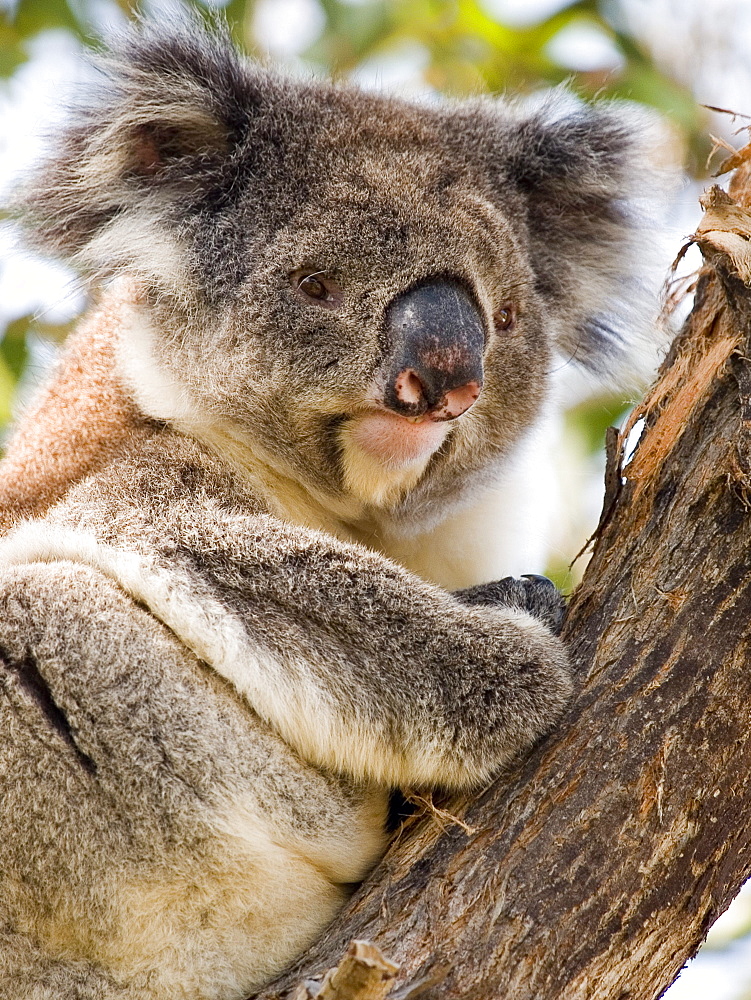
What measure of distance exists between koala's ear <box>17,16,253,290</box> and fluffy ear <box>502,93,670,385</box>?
3.09ft

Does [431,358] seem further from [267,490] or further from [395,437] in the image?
[267,490]

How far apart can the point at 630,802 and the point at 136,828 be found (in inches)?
41.6

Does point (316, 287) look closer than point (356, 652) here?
No

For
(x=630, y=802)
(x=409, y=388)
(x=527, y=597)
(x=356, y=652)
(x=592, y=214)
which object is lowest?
(x=356, y=652)

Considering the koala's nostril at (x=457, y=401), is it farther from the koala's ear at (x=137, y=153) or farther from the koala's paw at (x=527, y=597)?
the koala's ear at (x=137, y=153)

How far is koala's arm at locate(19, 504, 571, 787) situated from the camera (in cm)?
251

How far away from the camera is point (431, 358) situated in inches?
109

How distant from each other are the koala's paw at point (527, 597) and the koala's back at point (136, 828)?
692mm

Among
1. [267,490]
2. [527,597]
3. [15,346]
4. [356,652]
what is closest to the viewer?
[356,652]

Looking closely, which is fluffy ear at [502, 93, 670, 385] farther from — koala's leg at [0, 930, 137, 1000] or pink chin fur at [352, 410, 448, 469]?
koala's leg at [0, 930, 137, 1000]

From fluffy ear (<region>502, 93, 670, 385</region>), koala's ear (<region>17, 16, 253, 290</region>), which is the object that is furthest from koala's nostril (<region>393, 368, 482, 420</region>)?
fluffy ear (<region>502, 93, 670, 385</region>)

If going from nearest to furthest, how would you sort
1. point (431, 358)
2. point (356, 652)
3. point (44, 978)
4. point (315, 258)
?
point (44, 978) < point (356, 652) < point (431, 358) < point (315, 258)

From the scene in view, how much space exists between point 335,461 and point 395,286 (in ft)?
1.68

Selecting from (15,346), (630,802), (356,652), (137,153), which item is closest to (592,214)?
(137,153)
